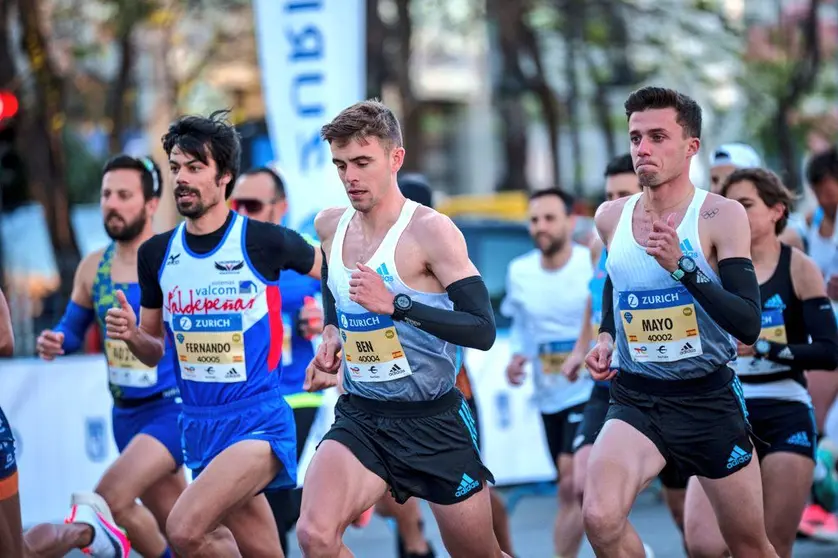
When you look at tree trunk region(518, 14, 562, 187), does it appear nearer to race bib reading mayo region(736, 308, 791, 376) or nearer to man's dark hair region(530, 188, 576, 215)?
man's dark hair region(530, 188, 576, 215)

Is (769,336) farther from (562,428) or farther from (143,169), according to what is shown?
(143,169)

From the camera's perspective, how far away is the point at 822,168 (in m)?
9.79

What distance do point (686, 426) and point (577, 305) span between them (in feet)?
10.4

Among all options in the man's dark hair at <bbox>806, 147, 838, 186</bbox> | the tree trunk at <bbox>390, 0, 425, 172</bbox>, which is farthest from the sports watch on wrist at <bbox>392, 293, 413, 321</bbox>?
the tree trunk at <bbox>390, 0, 425, 172</bbox>

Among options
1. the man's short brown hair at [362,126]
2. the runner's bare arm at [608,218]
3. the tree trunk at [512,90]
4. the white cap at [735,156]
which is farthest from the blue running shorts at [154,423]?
the tree trunk at [512,90]

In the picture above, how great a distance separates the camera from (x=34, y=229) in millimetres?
23578

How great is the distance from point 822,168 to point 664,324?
14.6ft

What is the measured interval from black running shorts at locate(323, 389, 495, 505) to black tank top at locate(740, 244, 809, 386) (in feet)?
6.16

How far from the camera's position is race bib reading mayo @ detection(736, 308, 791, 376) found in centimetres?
691

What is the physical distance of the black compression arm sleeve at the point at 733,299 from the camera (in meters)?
5.36

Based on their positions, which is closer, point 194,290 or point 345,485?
point 345,485

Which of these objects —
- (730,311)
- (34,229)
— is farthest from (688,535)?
(34,229)

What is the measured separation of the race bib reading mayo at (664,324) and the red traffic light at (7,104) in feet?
37.0

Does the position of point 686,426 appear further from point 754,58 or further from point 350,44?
point 754,58
